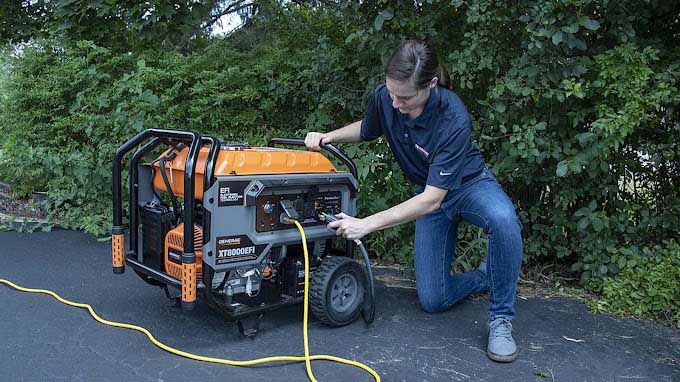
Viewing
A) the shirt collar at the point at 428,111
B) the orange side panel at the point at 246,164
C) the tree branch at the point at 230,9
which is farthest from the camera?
the tree branch at the point at 230,9

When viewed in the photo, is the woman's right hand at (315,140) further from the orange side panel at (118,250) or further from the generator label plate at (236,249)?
the orange side panel at (118,250)

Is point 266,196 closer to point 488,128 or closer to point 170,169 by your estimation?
point 170,169

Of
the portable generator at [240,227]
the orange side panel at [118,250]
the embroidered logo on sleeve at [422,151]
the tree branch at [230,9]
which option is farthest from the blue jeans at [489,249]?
the tree branch at [230,9]

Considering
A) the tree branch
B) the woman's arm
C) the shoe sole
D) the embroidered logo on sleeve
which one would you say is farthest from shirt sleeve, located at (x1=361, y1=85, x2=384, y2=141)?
the tree branch

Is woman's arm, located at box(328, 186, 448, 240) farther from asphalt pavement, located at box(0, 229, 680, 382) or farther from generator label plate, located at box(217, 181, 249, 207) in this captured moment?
asphalt pavement, located at box(0, 229, 680, 382)

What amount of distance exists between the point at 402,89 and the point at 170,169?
3.79 ft

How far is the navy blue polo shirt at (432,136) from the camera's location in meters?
2.83

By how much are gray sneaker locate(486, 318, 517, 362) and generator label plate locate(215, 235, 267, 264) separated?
1138mm

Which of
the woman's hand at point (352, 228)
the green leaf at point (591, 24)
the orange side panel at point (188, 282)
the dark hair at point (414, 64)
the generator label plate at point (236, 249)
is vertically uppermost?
the green leaf at point (591, 24)

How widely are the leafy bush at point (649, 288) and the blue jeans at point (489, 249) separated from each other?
2.39ft

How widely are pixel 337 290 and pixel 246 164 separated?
0.81 meters

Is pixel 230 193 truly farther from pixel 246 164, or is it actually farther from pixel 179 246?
pixel 179 246

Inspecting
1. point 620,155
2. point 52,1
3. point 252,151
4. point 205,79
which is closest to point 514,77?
point 620,155

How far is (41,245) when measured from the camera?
4594mm
